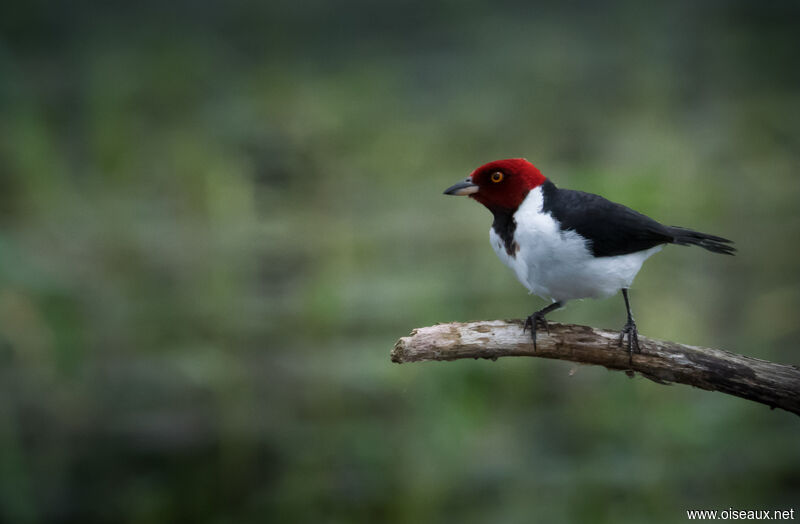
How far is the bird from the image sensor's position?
37.4 inches

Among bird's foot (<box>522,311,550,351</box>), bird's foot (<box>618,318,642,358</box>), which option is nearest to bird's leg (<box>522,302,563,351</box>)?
bird's foot (<box>522,311,550,351</box>)

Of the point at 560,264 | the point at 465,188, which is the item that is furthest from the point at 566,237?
the point at 465,188

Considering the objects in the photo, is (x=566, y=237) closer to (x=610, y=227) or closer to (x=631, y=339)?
(x=610, y=227)

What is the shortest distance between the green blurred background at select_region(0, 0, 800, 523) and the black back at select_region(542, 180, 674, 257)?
0.86 ft

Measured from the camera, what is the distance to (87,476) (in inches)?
102

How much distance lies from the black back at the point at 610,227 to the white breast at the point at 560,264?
0.04ft

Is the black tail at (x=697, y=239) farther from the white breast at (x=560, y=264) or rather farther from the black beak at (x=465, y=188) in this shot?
the black beak at (x=465, y=188)

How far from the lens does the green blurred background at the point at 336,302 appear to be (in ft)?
6.89

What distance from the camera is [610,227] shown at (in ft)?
3.14

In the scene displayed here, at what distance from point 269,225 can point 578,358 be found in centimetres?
315

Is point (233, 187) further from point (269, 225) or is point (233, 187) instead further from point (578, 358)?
point (269, 225)

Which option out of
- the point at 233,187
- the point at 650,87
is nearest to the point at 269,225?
the point at 233,187

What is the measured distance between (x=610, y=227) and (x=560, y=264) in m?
0.08

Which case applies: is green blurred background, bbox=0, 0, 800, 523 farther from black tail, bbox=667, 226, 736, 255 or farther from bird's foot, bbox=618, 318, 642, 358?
black tail, bbox=667, 226, 736, 255
